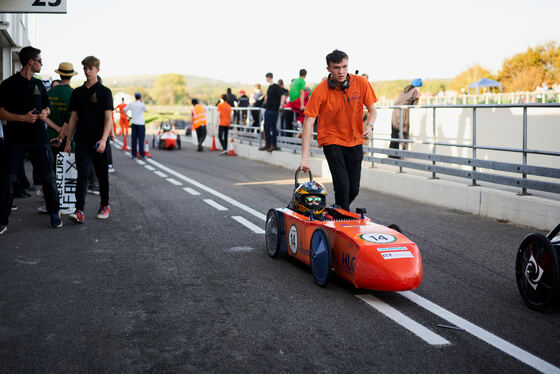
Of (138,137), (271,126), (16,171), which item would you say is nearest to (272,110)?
(271,126)

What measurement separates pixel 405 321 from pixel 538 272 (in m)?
1.09

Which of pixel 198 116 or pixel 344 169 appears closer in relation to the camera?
pixel 344 169

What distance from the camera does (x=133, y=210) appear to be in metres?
10.2

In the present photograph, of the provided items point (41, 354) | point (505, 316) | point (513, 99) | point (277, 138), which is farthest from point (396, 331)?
point (513, 99)

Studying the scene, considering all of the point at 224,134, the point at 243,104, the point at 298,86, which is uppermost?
the point at 298,86

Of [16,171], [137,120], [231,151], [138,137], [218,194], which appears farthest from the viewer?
[231,151]

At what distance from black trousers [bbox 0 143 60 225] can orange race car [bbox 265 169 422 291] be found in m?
3.48

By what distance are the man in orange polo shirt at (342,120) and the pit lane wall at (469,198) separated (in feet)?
9.69

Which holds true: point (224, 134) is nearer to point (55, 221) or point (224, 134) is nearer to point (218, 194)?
point (218, 194)

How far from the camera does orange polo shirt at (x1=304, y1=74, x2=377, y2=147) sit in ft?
22.5

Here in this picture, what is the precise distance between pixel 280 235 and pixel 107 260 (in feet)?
5.92

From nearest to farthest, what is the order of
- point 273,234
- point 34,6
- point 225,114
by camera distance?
1. point 273,234
2. point 34,6
3. point 225,114

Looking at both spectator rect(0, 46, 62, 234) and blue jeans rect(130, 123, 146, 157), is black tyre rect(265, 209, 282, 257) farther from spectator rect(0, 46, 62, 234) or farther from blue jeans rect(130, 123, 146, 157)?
blue jeans rect(130, 123, 146, 157)

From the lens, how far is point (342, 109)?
689cm
